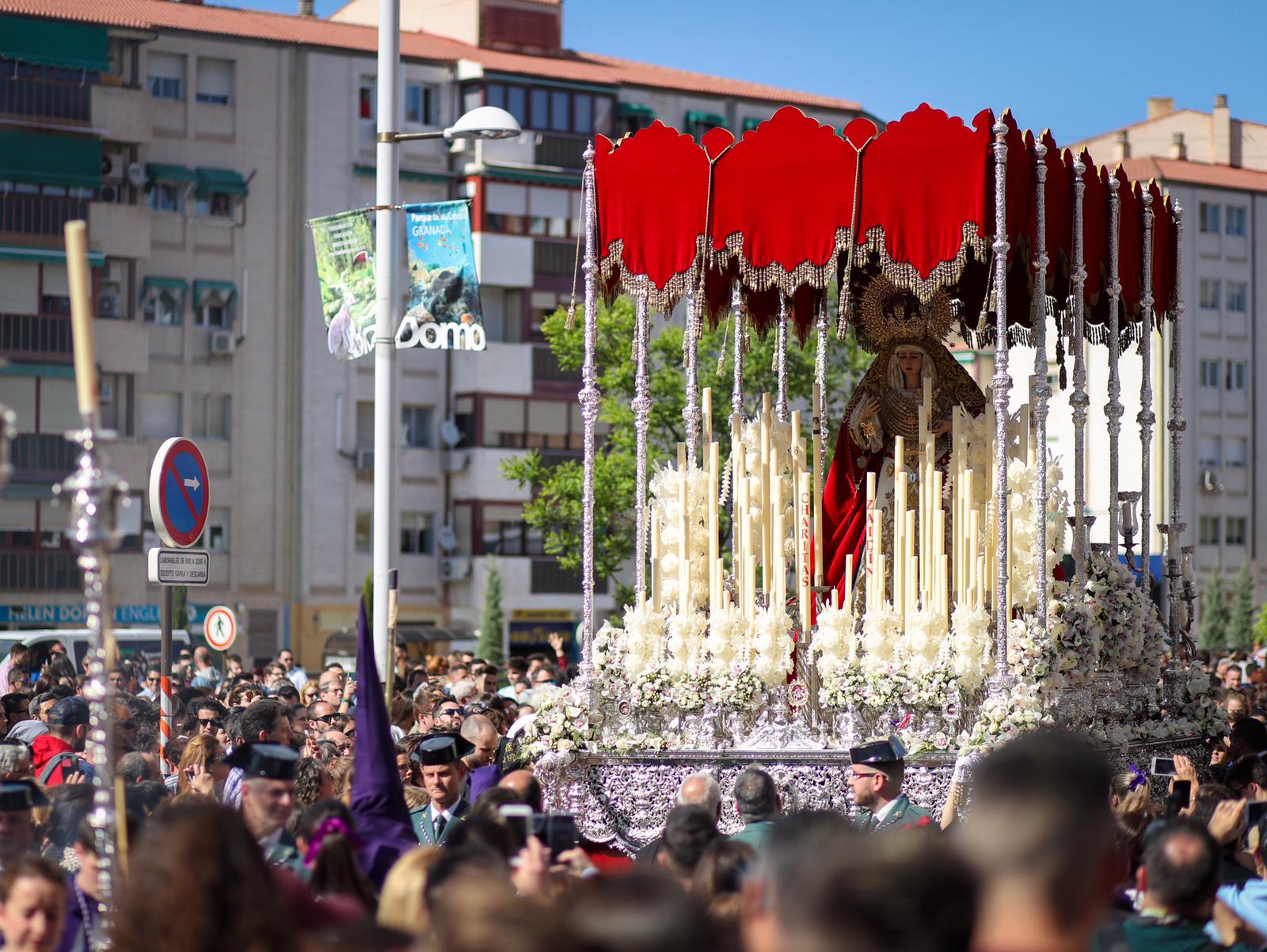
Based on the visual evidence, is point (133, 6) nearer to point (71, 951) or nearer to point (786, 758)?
point (786, 758)

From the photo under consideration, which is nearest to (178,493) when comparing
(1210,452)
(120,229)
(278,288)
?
(120,229)

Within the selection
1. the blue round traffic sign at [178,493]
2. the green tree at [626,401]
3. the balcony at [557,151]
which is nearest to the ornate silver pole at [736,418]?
the blue round traffic sign at [178,493]

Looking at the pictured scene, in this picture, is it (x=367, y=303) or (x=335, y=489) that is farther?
(x=335, y=489)

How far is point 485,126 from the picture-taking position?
43.1 feet

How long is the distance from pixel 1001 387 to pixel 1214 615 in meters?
42.7

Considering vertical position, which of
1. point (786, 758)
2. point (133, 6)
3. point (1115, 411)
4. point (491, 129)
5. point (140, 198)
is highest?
point (133, 6)

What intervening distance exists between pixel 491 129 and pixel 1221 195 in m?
47.0

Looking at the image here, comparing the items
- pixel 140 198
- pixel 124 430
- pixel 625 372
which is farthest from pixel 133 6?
pixel 625 372

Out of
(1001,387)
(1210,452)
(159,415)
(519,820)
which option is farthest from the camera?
(1210,452)

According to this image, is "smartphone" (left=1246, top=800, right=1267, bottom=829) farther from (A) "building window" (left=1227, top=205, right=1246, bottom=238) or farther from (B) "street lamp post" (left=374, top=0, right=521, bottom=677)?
(A) "building window" (left=1227, top=205, right=1246, bottom=238)

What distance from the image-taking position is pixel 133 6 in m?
44.0

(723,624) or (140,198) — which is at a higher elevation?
(140,198)

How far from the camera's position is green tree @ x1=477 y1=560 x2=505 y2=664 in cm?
4200

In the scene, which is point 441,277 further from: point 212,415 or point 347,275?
point 212,415
